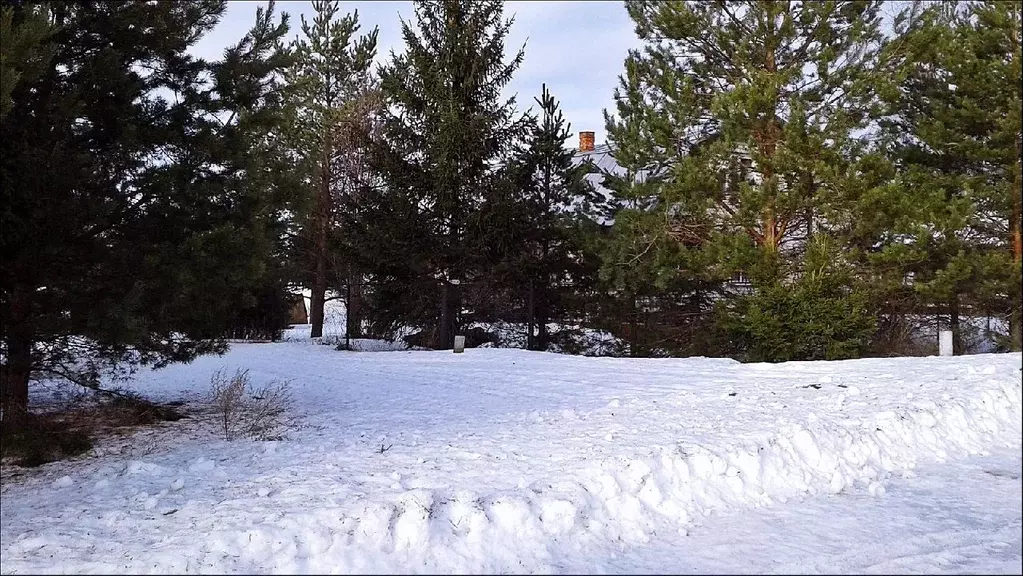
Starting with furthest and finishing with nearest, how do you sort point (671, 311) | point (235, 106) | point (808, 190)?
point (671, 311) < point (808, 190) < point (235, 106)

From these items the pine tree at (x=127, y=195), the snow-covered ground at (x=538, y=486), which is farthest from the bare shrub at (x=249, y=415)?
the pine tree at (x=127, y=195)

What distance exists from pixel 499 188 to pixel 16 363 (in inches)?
501

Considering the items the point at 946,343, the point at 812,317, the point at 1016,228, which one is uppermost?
the point at 1016,228

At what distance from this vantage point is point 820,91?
15664 millimetres

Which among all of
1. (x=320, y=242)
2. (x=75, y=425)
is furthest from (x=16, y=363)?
(x=320, y=242)

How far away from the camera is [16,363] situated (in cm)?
710

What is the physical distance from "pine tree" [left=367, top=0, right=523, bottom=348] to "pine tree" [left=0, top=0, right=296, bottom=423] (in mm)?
9838

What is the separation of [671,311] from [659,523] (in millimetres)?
14362

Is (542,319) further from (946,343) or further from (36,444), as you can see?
(36,444)

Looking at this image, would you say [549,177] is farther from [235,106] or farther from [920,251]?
[235,106]

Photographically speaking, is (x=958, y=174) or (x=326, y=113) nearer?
(x=958, y=174)

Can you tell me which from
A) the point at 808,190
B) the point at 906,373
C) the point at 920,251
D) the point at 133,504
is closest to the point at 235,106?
the point at 133,504

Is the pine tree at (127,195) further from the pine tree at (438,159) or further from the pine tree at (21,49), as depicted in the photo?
the pine tree at (438,159)

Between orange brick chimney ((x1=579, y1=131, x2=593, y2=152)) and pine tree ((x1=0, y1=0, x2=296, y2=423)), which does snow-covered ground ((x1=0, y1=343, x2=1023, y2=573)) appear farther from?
orange brick chimney ((x1=579, y1=131, x2=593, y2=152))
